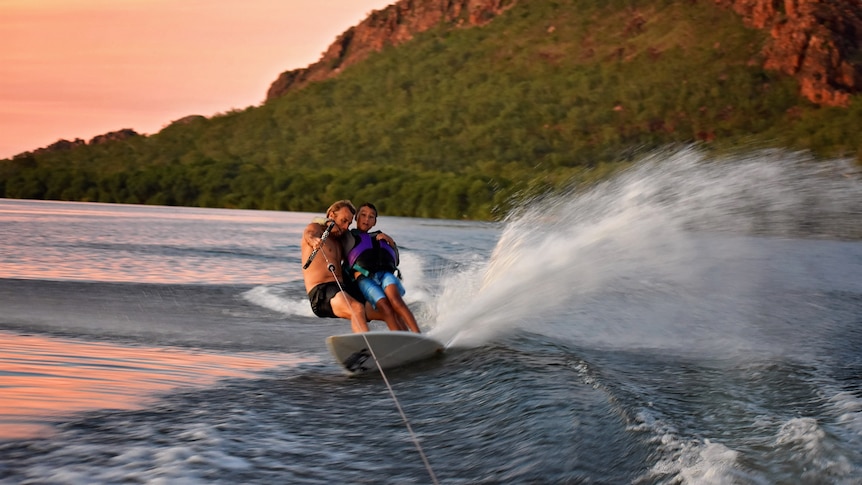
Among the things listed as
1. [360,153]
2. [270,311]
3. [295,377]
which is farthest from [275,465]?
[360,153]

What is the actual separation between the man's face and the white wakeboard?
3.47ft

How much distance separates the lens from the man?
8656 mm

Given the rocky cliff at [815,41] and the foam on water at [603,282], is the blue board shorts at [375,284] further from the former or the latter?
the rocky cliff at [815,41]

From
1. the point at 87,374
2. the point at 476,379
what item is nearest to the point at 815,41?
the point at 476,379

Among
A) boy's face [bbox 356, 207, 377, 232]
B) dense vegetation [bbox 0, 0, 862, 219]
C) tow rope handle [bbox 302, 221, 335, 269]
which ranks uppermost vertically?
dense vegetation [bbox 0, 0, 862, 219]

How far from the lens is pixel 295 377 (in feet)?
25.9

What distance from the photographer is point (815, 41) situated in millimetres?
85812

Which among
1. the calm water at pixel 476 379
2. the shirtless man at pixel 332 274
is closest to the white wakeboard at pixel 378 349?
the calm water at pixel 476 379

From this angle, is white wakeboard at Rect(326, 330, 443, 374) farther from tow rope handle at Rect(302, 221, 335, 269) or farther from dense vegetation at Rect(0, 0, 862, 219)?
dense vegetation at Rect(0, 0, 862, 219)

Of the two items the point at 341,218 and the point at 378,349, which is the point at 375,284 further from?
the point at 378,349

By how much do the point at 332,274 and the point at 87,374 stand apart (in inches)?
85.7

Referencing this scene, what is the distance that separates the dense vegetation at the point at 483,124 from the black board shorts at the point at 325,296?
57.8 m

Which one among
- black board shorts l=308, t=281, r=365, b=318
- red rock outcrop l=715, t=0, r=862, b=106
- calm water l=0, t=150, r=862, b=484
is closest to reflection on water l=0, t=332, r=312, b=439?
calm water l=0, t=150, r=862, b=484

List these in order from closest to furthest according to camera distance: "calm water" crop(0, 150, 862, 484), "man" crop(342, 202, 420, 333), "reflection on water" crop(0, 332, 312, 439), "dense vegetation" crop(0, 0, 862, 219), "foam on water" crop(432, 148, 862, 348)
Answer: "calm water" crop(0, 150, 862, 484), "reflection on water" crop(0, 332, 312, 439), "man" crop(342, 202, 420, 333), "foam on water" crop(432, 148, 862, 348), "dense vegetation" crop(0, 0, 862, 219)
